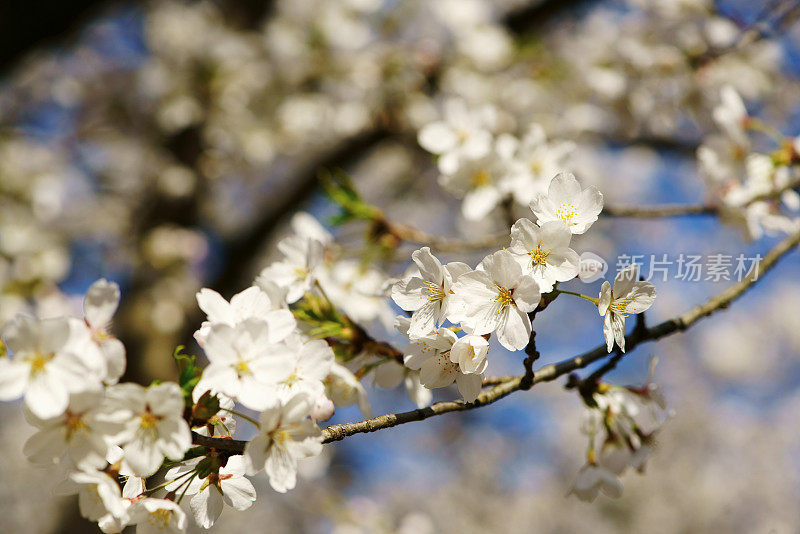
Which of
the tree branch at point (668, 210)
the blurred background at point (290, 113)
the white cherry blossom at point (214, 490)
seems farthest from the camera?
the blurred background at point (290, 113)

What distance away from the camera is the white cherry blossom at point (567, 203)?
3.48 feet

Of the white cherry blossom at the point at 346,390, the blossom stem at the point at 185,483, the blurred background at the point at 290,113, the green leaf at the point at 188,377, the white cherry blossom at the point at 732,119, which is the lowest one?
the blurred background at the point at 290,113

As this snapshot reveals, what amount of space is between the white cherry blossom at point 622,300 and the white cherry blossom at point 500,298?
5.6 inches

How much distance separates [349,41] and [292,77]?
0.45 meters

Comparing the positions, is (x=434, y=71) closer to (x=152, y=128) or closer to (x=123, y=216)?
(x=152, y=128)

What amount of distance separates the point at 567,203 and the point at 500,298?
0.76 feet

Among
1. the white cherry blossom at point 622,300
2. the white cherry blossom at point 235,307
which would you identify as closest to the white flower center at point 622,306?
the white cherry blossom at point 622,300

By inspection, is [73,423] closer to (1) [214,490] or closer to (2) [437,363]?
(1) [214,490]

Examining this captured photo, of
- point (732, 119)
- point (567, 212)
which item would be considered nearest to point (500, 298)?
point (567, 212)

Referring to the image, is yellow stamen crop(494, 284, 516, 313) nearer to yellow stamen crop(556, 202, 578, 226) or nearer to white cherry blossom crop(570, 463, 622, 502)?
yellow stamen crop(556, 202, 578, 226)

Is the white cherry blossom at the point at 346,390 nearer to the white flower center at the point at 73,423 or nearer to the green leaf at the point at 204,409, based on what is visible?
the green leaf at the point at 204,409

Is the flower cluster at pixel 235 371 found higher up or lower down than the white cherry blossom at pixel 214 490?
higher up

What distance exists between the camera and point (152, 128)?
463cm

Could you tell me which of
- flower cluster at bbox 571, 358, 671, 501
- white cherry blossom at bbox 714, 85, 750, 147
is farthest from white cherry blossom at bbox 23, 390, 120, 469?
white cherry blossom at bbox 714, 85, 750, 147
